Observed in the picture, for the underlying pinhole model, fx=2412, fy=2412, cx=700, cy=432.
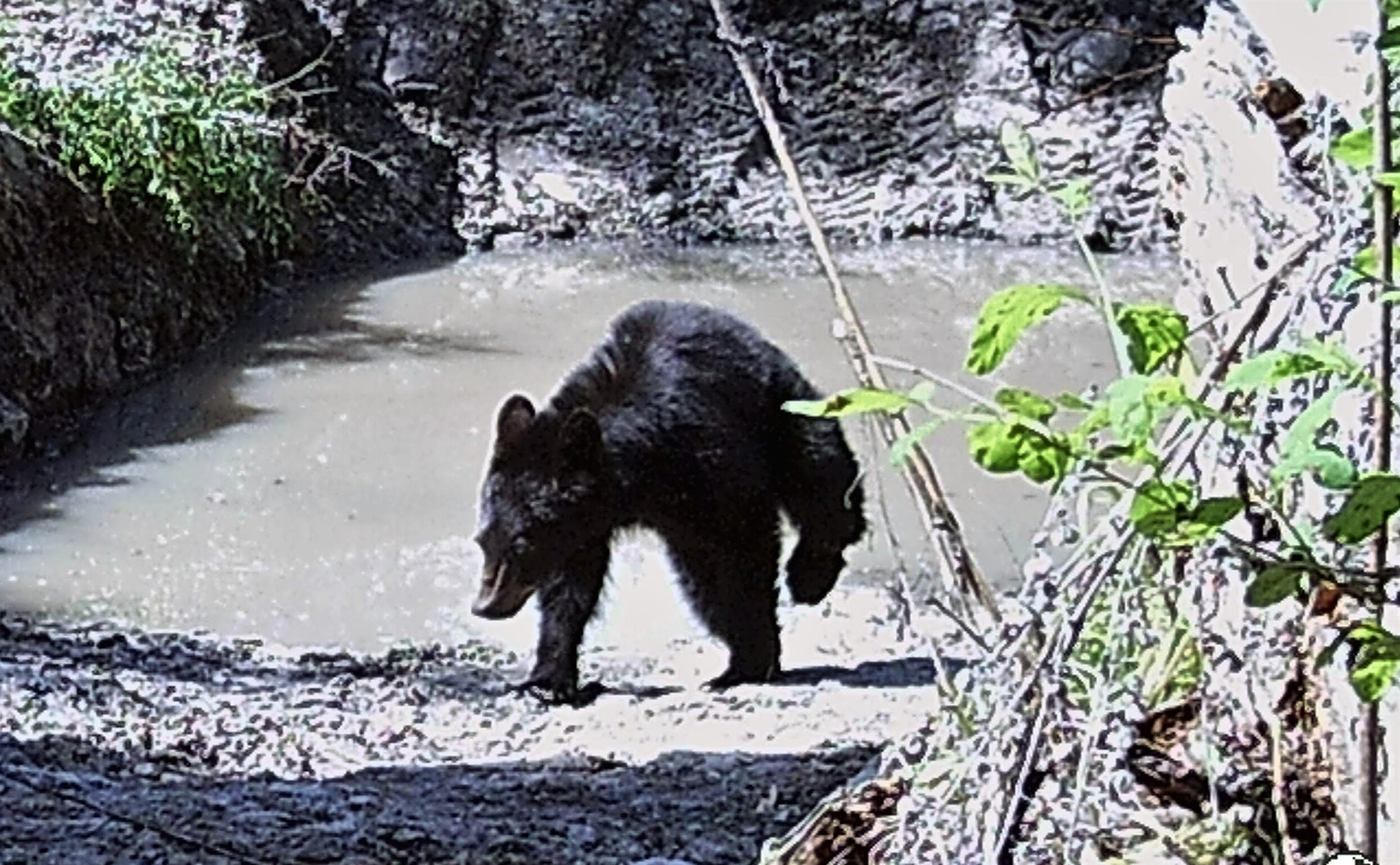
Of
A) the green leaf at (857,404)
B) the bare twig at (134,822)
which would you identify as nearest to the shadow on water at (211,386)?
the bare twig at (134,822)

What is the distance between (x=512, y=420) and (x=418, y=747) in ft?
3.13

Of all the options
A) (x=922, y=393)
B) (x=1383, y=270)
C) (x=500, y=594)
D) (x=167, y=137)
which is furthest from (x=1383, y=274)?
(x=167, y=137)

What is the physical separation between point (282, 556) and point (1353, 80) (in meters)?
4.84

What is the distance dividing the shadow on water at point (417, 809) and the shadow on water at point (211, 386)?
278 cm

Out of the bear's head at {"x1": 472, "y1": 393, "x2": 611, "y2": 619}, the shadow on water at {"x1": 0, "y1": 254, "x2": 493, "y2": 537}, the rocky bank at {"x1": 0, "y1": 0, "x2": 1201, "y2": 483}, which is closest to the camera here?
the bear's head at {"x1": 472, "y1": 393, "x2": 611, "y2": 619}

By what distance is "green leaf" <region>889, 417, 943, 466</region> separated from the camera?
112 cm

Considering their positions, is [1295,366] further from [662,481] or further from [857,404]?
[662,481]

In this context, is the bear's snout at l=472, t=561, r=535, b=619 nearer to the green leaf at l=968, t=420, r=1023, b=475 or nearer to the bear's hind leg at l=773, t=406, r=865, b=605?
the bear's hind leg at l=773, t=406, r=865, b=605

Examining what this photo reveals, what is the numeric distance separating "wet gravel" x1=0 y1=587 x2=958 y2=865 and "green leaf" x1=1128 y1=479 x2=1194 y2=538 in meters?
1.25

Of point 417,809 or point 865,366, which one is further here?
point 417,809

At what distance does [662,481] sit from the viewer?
16.0ft

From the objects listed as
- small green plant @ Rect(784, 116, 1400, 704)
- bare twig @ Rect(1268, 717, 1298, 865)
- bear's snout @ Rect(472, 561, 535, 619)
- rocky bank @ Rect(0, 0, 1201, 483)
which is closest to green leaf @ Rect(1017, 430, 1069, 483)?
small green plant @ Rect(784, 116, 1400, 704)

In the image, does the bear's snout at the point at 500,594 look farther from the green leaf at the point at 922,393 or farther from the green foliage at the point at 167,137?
the green leaf at the point at 922,393

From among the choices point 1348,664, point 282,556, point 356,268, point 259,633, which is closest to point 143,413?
point 282,556
